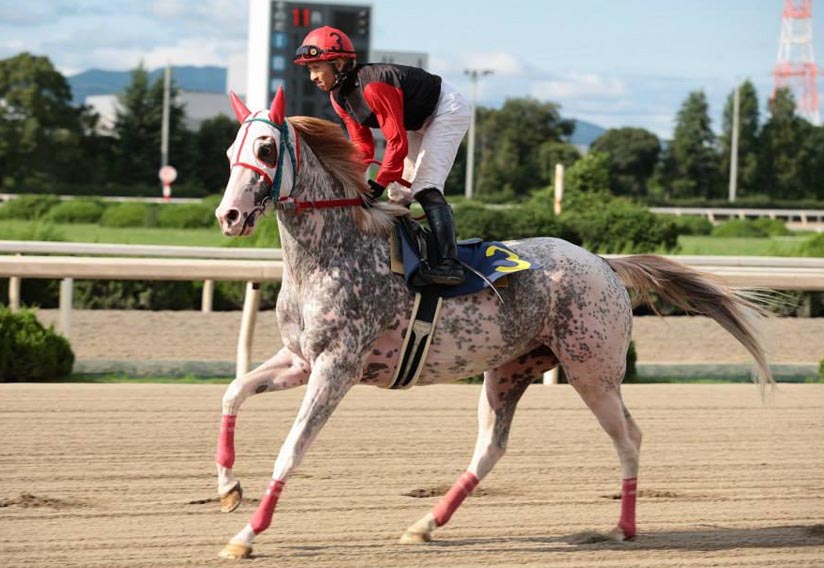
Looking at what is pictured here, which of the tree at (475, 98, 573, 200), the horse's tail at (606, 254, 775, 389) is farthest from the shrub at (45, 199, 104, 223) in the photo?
the tree at (475, 98, 573, 200)

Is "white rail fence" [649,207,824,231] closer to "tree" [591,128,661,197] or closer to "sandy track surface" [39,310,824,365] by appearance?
"tree" [591,128,661,197]

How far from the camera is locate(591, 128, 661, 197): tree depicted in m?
62.2

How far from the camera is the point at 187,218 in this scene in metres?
29.0

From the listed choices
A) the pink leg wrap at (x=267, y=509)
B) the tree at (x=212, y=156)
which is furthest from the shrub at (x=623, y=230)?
the tree at (x=212, y=156)

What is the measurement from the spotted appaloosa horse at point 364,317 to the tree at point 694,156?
55.1m

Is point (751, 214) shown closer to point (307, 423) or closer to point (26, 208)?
point (26, 208)

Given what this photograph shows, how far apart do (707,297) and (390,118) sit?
174 cm

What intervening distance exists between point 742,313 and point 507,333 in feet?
4.09

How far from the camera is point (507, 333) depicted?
15.7 feet

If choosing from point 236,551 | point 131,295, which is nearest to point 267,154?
point 236,551

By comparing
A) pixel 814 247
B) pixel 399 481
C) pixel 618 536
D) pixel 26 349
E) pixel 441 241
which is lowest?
pixel 814 247

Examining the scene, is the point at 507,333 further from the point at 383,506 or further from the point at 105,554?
the point at 105,554

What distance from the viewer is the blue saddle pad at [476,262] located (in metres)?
4.63

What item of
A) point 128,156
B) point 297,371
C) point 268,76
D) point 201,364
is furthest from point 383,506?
point 128,156
